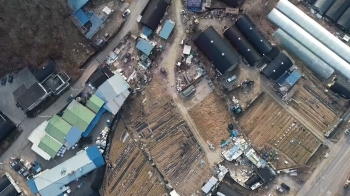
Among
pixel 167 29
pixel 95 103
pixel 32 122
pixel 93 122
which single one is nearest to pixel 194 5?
pixel 167 29

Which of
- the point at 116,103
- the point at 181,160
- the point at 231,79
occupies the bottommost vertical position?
the point at 181,160

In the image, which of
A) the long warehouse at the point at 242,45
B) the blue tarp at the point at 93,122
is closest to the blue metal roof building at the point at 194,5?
the long warehouse at the point at 242,45

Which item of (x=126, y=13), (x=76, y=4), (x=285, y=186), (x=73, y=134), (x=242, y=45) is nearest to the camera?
(x=73, y=134)

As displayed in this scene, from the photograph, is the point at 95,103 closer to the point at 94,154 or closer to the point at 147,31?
the point at 94,154

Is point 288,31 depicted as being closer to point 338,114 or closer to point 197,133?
point 338,114

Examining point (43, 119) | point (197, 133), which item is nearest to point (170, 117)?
point (197, 133)

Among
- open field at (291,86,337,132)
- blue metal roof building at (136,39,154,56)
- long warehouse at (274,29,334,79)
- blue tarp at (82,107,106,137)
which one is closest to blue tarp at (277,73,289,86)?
open field at (291,86,337,132)

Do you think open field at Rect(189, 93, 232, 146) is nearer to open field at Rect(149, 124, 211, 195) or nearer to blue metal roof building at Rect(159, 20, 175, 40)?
open field at Rect(149, 124, 211, 195)
